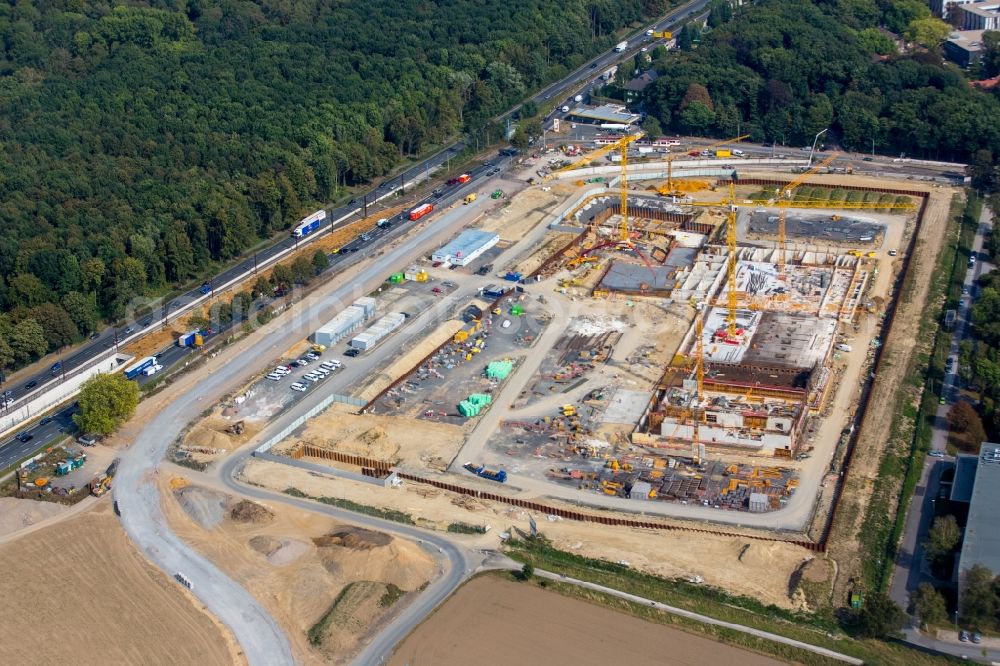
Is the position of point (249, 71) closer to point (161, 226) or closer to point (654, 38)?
point (161, 226)

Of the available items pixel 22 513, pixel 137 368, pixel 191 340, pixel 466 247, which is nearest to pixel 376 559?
pixel 22 513

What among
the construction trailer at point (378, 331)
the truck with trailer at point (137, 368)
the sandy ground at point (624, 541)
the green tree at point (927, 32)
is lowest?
the sandy ground at point (624, 541)

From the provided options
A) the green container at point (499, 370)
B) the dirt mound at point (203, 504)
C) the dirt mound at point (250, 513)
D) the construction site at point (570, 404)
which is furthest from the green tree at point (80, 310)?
the green container at point (499, 370)

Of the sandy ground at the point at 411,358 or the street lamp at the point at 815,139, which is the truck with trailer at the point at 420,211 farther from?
the street lamp at the point at 815,139

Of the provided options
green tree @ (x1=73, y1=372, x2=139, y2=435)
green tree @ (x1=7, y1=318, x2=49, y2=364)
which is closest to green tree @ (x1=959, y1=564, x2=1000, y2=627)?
green tree @ (x1=73, y1=372, x2=139, y2=435)

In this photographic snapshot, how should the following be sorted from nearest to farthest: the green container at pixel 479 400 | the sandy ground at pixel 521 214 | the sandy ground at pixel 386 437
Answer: the sandy ground at pixel 386 437
the green container at pixel 479 400
the sandy ground at pixel 521 214

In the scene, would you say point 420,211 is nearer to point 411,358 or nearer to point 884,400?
point 411,358

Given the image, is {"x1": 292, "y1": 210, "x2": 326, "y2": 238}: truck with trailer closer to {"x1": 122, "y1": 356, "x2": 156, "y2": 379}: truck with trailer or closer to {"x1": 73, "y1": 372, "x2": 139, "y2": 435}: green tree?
{"x1": 122, "y1": 356, "x2": 156, "y2": 379}: truck with trailer
